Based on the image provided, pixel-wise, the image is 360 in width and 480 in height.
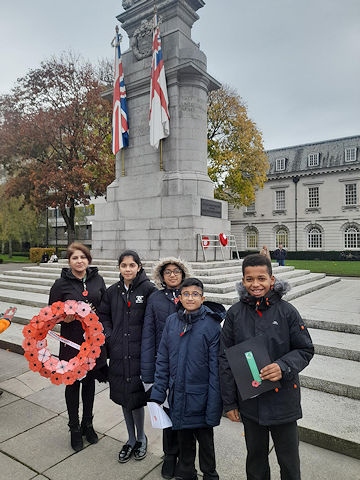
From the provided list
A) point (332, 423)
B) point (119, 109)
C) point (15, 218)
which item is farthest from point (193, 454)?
point (15, 218)

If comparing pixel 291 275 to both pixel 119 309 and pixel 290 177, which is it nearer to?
pixel 119 309

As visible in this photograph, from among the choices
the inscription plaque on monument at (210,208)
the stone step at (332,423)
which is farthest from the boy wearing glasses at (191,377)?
the inscription plaque on monument at (210,208)

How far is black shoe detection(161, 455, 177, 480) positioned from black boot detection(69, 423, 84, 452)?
898mm

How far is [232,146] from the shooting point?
30.2 m

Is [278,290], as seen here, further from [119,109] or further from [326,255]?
[326,255]

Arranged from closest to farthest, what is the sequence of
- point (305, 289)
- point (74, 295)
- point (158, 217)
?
point (74, 295), point (305, 289), point (158, 217)

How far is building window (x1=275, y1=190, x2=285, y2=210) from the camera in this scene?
4603 centimetres

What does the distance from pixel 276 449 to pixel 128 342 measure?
1.54m

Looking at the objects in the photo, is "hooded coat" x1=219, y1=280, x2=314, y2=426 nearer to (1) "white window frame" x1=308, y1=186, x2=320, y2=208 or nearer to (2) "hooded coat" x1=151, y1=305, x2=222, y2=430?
(2) "hooded coat" x1=151, y1=305, x2=222, y2=430

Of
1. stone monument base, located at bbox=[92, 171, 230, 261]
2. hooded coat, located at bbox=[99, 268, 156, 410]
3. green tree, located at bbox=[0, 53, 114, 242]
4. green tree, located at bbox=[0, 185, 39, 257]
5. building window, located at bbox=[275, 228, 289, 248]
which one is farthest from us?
building window, located at bbox=[275, 228, 289, 248]

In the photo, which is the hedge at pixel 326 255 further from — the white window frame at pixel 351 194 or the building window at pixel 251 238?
the building window at pixel 251 238

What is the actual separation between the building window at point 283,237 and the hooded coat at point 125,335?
44.2 meters

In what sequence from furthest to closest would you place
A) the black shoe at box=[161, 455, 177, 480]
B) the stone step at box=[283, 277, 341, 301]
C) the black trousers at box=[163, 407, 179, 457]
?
the stone step at box=[283, 277, 341, 301] → the black trousers at box=[163, 407, 179, 457] → the black shoe at box=[161, 455, 177, 480]

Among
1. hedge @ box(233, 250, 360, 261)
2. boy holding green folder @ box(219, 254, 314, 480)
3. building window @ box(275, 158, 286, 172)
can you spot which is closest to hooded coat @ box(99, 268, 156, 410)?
boy holding green folder @ box(219, 254, 314, 480)
